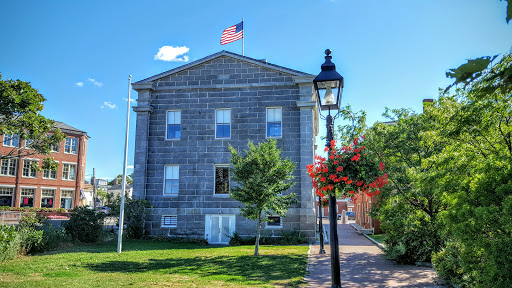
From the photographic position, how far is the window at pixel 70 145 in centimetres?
4995

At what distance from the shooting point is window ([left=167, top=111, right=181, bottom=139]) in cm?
2578

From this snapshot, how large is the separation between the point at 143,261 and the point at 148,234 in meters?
10.3

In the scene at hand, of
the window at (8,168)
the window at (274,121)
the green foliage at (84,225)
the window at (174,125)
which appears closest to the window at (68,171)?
the window at (8,168)

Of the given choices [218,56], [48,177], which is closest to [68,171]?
[48,177]

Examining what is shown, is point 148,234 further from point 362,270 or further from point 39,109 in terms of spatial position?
point 362,270

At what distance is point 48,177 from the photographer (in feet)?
158

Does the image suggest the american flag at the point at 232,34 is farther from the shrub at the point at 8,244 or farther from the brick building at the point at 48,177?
the brick building at the point at 48,177

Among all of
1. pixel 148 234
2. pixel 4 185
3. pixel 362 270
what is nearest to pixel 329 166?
pixel 362 270

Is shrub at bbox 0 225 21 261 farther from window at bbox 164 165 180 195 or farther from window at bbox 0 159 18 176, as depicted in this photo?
window at bbox 0 159 18 176

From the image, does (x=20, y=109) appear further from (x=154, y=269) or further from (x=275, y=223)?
(x=275, y=223)

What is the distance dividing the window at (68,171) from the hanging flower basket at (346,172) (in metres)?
49.1

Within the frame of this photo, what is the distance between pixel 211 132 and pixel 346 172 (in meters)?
17.9

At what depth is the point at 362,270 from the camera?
13.7m

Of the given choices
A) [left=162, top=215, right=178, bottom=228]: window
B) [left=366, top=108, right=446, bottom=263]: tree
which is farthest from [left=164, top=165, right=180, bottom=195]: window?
[left=366, top=108, right=446, bottom=263]: tree
